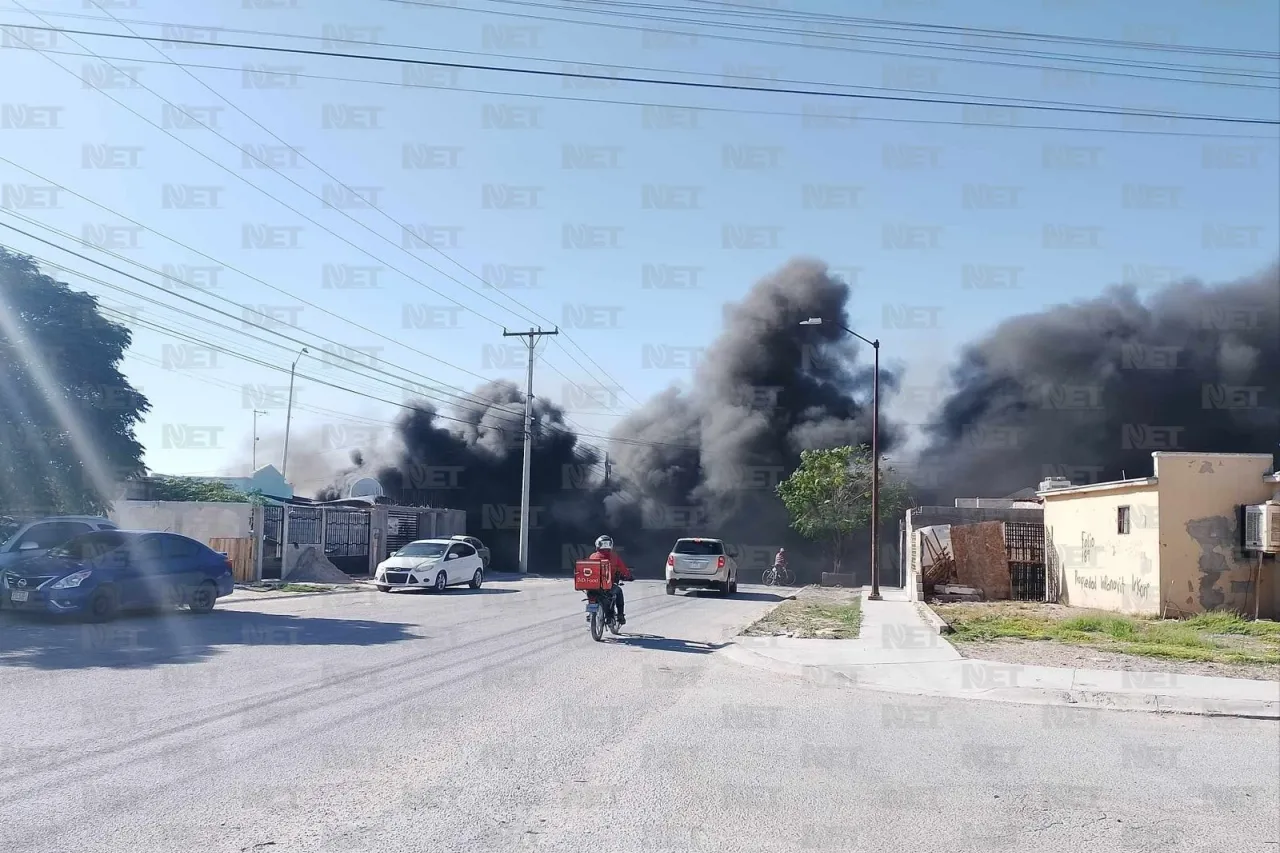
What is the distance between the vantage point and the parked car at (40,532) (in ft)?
49.9

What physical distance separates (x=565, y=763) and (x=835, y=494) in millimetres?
30088

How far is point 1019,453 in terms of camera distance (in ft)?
137

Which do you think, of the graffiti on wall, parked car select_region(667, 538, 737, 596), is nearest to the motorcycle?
the graffiti on wall

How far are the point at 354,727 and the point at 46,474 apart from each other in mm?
12363

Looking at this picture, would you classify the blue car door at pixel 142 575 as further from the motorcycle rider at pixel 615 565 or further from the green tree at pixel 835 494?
the green tree at pixel 835 494

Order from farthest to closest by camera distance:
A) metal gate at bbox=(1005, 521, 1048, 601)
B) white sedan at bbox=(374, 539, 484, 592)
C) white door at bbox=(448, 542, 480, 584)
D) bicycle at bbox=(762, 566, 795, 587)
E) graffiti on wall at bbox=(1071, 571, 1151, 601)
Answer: bicycle at bbox=(762, 566, 795, 587) → white door at bbox=(448, 542, 480, 584) → metal gate at bbox=(1005, 521, 1048, 601) → white sedan at bbox=(374, 539, 484, 592) → graffiti on wall at bbox=(1071, 571, 1151, 601)

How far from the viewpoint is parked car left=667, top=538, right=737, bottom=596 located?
2389 cm

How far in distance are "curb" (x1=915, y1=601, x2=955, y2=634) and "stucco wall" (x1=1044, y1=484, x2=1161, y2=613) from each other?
135 inches

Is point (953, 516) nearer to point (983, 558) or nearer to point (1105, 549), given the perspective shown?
point (983, 558)

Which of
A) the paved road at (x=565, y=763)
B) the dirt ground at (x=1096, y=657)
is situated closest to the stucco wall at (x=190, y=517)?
the paved road at (x=565, y=763)

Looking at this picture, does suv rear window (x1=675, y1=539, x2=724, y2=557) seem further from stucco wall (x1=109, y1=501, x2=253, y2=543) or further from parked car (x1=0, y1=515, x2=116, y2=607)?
parked car (x1=0, y1=515, x2=116, y2=607)

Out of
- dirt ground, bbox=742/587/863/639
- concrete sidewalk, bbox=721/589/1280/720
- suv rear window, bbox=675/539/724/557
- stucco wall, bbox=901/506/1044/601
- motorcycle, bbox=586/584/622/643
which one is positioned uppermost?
stucco wall, bbox=901/506/1044/601

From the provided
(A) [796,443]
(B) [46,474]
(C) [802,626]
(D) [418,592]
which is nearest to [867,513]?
(A) [796,443]

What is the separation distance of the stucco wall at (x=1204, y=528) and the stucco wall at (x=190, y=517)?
20.7 meters
